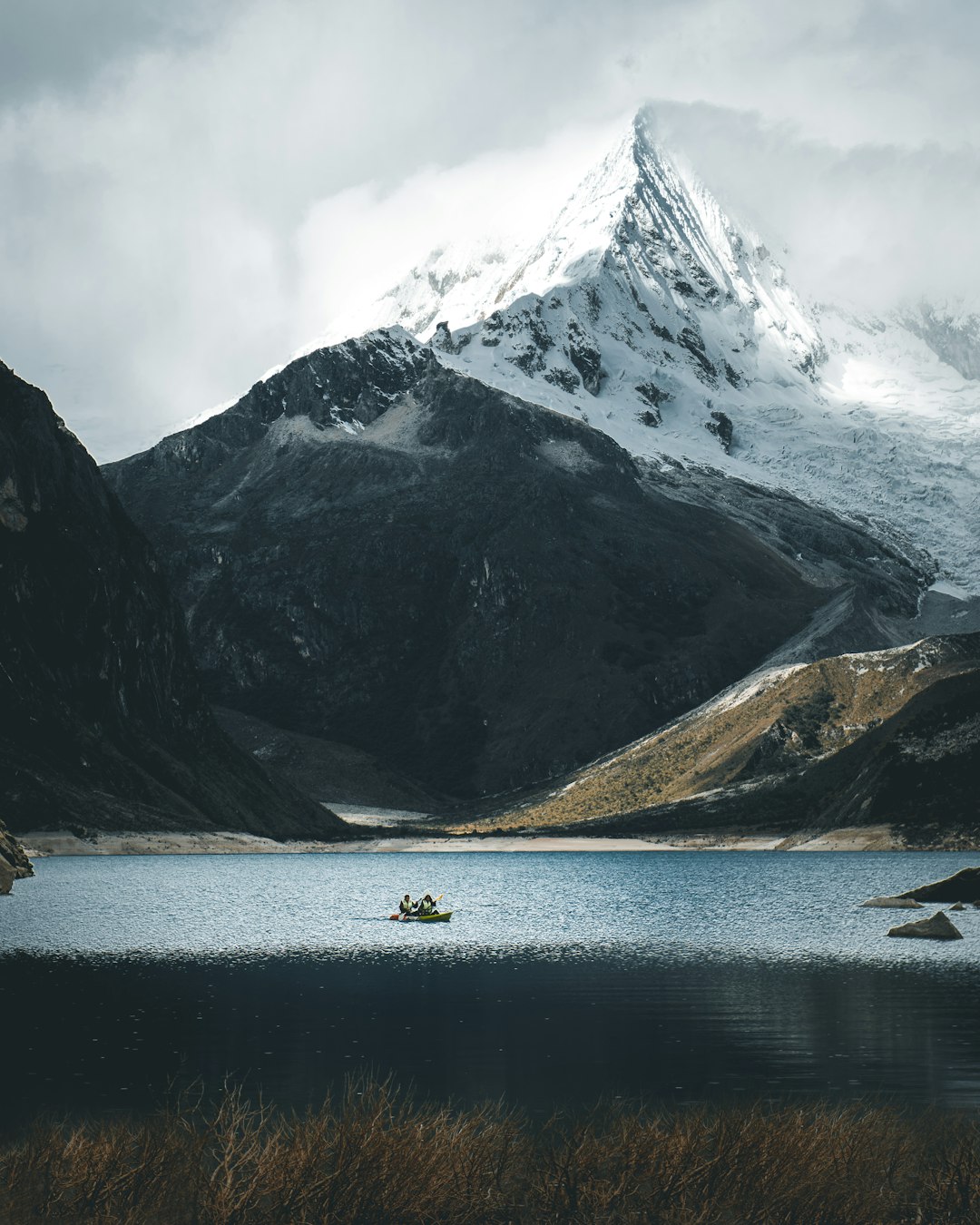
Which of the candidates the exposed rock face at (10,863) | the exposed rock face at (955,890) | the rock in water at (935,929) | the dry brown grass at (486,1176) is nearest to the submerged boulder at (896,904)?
the exposed rock face at (955,890)

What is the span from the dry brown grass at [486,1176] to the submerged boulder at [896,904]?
259ft

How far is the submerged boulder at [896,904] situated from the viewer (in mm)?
104875

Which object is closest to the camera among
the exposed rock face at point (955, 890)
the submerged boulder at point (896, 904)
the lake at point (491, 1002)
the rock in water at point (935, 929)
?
the lake at point (491, 1002)

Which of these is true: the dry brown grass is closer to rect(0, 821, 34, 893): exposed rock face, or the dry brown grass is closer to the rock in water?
the rock in water

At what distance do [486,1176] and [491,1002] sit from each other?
3286 centimetres

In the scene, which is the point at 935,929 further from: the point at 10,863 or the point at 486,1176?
the point at 10,863

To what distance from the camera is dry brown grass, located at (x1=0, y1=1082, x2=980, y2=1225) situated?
25.5 meters

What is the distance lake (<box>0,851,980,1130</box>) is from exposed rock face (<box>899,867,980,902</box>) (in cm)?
639

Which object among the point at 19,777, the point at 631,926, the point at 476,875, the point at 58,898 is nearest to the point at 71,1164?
the point at 631,926

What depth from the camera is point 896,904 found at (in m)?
107

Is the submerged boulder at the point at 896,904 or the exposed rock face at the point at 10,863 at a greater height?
the exposed rock face at the point at 10,863

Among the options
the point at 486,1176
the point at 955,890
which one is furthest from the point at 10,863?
the point at 486,1176

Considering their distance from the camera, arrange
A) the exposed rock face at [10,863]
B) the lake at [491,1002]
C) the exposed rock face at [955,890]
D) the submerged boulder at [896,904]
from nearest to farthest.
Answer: the lake at [491,1002] < the submerged boulder at [896,904] < the exposed rock face at [955,890] < the exposed rock face at [10,863]

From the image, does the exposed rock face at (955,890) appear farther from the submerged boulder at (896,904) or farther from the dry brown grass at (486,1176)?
the dry brown grass at (486,1176)
